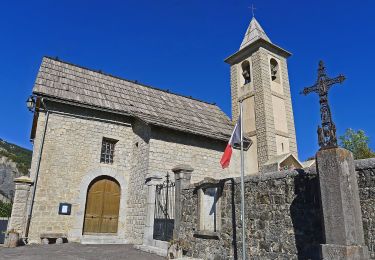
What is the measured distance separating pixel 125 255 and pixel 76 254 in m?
1.42

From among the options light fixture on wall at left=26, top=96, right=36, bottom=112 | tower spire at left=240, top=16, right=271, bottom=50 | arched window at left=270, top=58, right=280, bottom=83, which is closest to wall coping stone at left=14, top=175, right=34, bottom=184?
light fixture on wall at left=26, top=96, right=36, bottom=112

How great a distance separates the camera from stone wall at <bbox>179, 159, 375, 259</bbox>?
459 cm

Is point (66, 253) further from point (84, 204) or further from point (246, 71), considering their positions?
point (246, 71)

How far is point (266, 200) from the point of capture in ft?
19.8

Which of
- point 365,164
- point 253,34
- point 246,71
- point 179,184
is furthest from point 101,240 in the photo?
point 253,34

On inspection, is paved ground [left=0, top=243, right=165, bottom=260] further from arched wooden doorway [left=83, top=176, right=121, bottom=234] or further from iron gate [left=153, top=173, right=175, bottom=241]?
arched wooden doorway [left=83, top=176, right=121, bottom=234]

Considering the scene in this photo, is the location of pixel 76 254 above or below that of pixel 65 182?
below

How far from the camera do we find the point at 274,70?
18688mm

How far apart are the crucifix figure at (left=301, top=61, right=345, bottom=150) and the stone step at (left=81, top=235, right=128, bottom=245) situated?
9.59m

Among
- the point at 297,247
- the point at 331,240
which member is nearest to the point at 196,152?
the point at 297,247

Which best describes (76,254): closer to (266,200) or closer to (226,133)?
(266,200)

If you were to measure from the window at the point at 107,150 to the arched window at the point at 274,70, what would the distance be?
1127 centimetres

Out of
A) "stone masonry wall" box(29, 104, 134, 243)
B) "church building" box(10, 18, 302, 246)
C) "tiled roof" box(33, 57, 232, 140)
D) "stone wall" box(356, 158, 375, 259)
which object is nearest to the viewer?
"stone wall" box(356, 158, 375, 259)

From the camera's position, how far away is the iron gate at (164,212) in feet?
30.5
